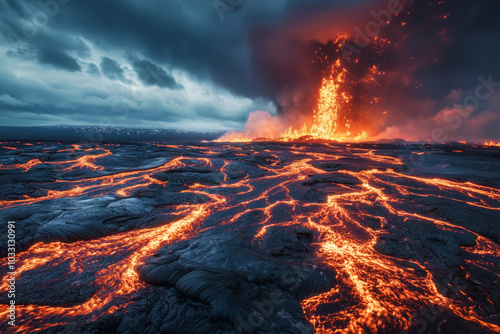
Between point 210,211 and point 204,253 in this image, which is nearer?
point 204,253

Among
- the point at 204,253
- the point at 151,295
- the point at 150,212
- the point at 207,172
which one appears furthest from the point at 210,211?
the point at 207,172

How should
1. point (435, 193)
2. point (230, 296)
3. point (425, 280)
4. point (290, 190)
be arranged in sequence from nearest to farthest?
point (230, 296) → point (425, 280) → point (435, 193) → point (290, 190)

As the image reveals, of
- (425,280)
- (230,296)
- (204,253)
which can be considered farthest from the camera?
(204,253)

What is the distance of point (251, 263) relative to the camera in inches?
219

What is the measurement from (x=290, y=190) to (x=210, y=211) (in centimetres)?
718

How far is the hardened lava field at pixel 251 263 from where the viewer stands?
12.8 feet

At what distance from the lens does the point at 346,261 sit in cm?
607

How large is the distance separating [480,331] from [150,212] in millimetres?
11944

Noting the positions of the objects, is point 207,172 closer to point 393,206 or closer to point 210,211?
point 210,211

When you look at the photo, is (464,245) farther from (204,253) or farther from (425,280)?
(204,253)

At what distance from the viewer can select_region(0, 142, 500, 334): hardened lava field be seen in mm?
3896

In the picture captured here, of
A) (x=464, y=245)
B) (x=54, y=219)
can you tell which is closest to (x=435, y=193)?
(x=464, y=245)

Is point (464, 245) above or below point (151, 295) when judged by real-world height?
above

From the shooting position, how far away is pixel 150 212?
9.57 meters
